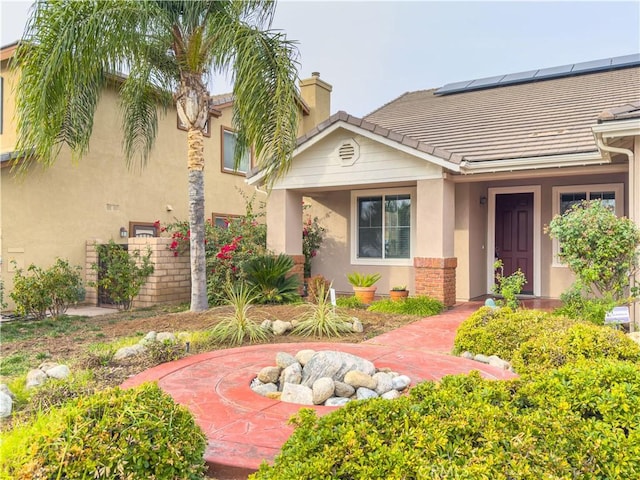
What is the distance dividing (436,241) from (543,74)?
28.9 feet

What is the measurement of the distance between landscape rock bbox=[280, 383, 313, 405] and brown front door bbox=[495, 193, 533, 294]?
8.89m

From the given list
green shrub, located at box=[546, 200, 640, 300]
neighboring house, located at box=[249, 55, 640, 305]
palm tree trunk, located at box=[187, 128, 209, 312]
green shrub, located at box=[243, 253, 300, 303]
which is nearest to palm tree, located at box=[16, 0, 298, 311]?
palm tree trunk, located at box=[187, 128, 209, 312]

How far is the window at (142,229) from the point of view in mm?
13891

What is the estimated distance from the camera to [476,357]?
19.2 feet

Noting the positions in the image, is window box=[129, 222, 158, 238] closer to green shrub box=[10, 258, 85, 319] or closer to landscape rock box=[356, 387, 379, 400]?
green shrub box=[10, 258, 85, 319]

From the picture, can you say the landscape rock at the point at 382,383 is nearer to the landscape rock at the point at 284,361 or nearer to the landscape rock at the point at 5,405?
the landscape rock at the point at 284,361

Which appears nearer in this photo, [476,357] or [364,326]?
[476,357]

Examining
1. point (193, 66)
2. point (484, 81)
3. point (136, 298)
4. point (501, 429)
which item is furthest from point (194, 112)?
point (484, 81)

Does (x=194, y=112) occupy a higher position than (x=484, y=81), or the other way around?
(x=484, y=81)

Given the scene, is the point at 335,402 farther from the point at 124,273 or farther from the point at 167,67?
the point at 167,67

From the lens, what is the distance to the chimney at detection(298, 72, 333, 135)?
1880 cm

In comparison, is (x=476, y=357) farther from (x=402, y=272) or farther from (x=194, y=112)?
(x=194, y=112)

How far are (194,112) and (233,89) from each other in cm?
124

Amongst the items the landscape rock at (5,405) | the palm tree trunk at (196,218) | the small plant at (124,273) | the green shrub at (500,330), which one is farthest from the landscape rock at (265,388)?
the small plant at (124,273)
